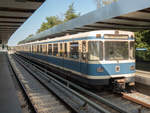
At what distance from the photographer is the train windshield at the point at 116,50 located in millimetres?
8109

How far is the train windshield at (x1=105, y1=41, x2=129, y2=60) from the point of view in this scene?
811 cm

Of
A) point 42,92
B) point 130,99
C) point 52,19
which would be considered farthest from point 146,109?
point 52,19

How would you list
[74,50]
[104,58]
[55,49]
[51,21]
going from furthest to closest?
[51,21], [55,49], [74,50], [104,58]

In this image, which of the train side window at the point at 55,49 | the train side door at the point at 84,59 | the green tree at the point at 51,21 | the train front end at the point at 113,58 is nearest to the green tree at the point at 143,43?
the train side window at the point at 55,49

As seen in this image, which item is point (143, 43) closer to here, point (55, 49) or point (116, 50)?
point (55, 49)

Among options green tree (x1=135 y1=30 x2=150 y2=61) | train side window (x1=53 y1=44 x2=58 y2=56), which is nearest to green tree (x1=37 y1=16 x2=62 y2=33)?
green tree (x1=135 y1=30 x2=150 y2=61)

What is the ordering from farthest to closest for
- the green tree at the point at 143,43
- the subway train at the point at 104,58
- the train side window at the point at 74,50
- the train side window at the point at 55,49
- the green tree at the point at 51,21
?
the green tree at the point at 51,21, the green tree at the point at 143,43, the train side window at the point at 55,49, the train side window at the point at 74,50, the subway train at the point at 104,58

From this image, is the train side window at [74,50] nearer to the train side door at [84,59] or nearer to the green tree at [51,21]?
the train side door at [84,59]

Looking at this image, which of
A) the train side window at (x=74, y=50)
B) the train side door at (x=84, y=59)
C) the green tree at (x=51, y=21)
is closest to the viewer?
the train side door at (x=84, y=59)

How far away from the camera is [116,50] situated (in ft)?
27.2

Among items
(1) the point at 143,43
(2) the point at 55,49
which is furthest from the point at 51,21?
(2) the point at 55,49

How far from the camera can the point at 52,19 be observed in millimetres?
92375

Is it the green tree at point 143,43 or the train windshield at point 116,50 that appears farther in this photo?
the green tree at point 143,43

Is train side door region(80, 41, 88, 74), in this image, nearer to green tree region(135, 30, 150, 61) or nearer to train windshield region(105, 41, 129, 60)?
train windshield region(105, 41, 129, 60)
